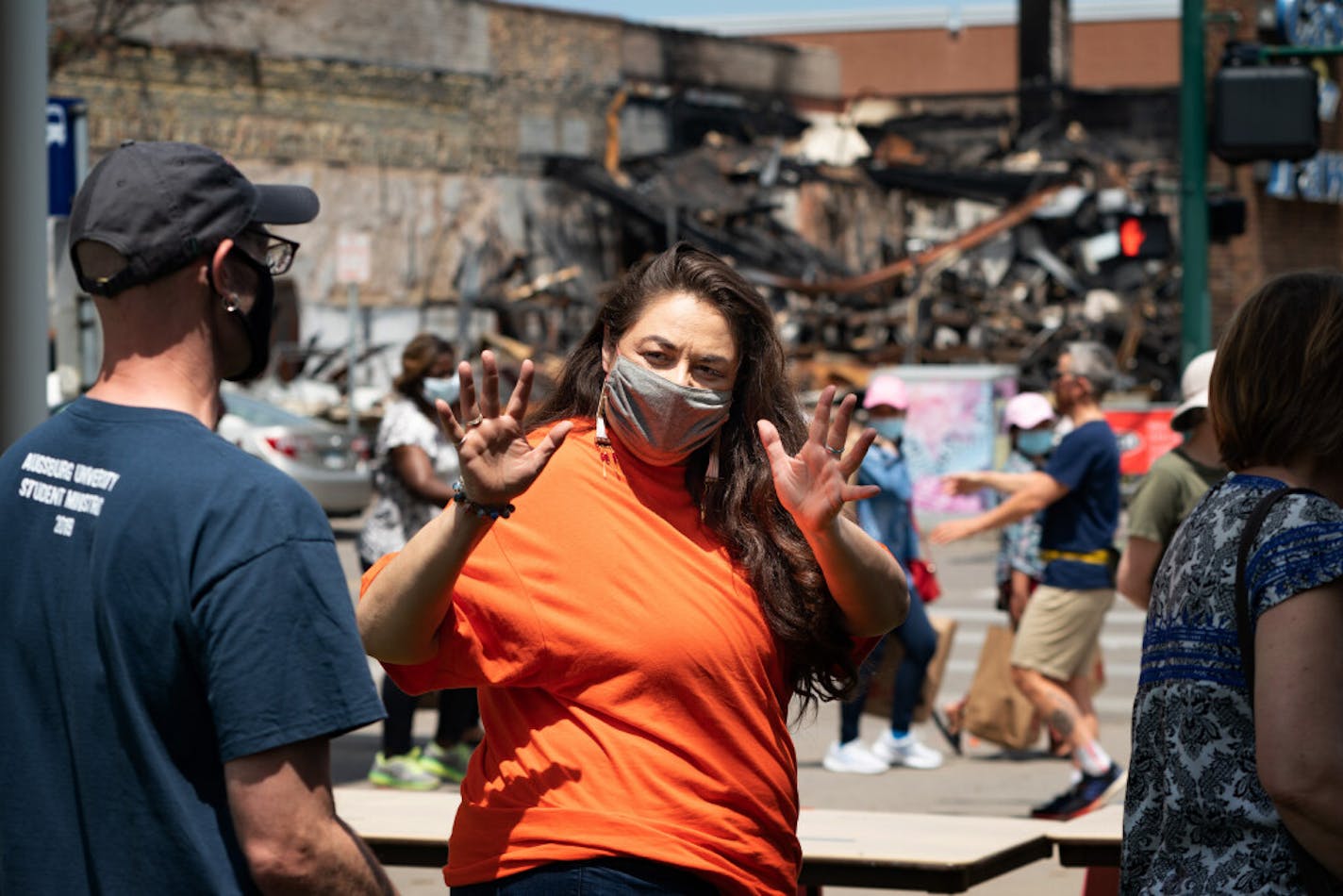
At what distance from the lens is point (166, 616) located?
8.14 ft

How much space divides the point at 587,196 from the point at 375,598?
34655 millimetres

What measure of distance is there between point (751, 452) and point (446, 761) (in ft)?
19.0

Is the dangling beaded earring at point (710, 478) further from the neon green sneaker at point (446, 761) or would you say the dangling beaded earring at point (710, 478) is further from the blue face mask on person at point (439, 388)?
the neon green sneaker at point (446, 761)

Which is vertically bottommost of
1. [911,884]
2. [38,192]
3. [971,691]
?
[971,691]

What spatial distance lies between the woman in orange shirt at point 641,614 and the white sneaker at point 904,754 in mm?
6305

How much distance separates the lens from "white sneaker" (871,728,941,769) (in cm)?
973

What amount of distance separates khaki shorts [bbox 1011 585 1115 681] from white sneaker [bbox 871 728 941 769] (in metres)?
1.26

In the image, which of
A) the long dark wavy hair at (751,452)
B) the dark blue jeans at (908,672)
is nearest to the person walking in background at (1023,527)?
the dark blue jeans at (908,672)

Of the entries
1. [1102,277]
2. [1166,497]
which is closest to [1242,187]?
[1102,277]

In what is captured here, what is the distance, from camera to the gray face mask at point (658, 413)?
3.45 meters

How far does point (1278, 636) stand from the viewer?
2.91m

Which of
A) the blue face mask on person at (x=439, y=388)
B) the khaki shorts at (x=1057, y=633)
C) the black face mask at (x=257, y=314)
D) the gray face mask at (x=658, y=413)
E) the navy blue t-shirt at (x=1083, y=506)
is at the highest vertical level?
the black face mask at (x=257, y=314)

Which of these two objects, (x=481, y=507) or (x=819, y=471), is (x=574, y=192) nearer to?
(x=819, y=471)

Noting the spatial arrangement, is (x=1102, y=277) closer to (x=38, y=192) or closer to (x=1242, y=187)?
(x=1242, y=187)
